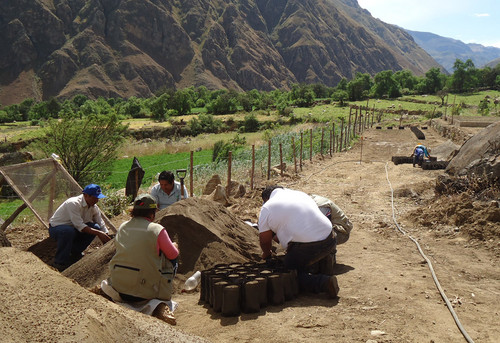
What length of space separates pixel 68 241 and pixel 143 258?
8.61 feet

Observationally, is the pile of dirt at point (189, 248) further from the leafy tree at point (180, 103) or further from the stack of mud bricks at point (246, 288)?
the leafy tree at point (180, 103)

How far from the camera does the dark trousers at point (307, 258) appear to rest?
16.1ft

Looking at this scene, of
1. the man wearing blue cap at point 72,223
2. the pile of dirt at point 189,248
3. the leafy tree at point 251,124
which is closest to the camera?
the pile of dirt at point 189,248

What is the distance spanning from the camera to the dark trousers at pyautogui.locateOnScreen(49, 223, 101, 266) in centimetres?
617

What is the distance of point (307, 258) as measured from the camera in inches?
199

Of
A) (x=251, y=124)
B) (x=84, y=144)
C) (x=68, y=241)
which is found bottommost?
(x=251, y=124)

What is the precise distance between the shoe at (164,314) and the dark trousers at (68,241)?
2601mm

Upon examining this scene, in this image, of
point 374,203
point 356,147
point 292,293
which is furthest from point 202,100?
point 292,293

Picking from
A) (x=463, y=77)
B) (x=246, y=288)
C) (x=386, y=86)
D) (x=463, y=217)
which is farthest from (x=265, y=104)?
(x=246, y=288)

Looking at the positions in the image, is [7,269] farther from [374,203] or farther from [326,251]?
[374,203]

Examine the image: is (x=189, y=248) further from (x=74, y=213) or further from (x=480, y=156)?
(x=480, y=156)

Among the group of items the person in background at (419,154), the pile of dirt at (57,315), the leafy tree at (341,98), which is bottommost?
the leafy tree at (341,98)

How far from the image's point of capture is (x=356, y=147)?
25.2 metres

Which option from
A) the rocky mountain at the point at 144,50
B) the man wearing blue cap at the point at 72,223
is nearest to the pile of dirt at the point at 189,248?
the man wearing blue cap at the point at 72,223
